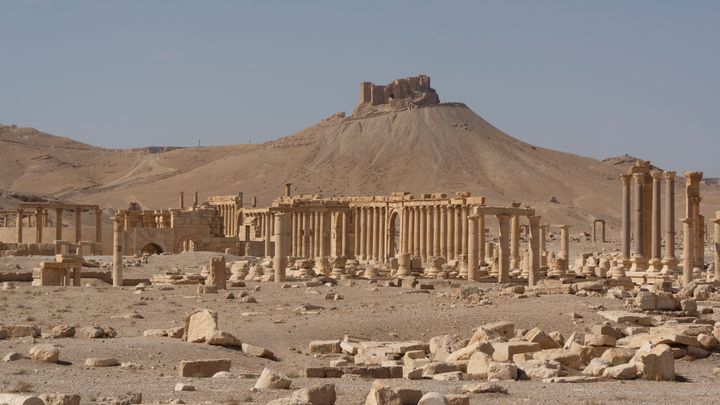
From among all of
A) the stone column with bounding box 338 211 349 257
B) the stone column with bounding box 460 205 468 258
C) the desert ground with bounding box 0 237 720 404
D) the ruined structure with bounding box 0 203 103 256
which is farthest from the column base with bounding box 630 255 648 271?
the ruined structure with bounding box 0 203 103 256

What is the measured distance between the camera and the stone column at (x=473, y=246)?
147ft

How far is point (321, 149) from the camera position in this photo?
516 feet

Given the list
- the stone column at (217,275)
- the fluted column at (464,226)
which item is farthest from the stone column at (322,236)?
the stone column at (217,275)

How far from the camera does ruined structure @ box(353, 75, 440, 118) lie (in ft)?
544

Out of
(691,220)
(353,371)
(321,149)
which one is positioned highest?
(321,149)

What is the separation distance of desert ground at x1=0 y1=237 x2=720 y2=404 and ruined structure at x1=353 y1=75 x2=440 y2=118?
403ft

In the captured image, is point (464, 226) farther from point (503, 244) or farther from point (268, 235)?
point (503, 244)

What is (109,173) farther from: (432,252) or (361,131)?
(432,252)

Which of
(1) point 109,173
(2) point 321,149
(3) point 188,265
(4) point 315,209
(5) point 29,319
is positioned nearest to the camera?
(5) point 29,319

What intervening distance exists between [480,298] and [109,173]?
539 ft

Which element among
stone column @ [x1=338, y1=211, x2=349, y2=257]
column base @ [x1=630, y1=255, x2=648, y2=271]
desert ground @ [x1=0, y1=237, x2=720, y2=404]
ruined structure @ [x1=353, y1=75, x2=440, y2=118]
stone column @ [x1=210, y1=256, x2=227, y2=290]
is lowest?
desert ground @ [x1=0, y1=237, x2=720, y2=404]

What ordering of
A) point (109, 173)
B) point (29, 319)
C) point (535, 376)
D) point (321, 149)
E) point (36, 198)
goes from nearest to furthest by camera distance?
1. point (535, 376)
2. point (29, 319)
3. point (36, 198)
4. point (321, 149)
5. point (109, 173)

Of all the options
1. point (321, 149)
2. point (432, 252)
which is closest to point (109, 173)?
point (321, 149)

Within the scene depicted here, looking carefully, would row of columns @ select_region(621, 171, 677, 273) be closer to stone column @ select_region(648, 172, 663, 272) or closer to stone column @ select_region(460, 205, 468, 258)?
stone column @ select_region(648, 172, 663, 272)
